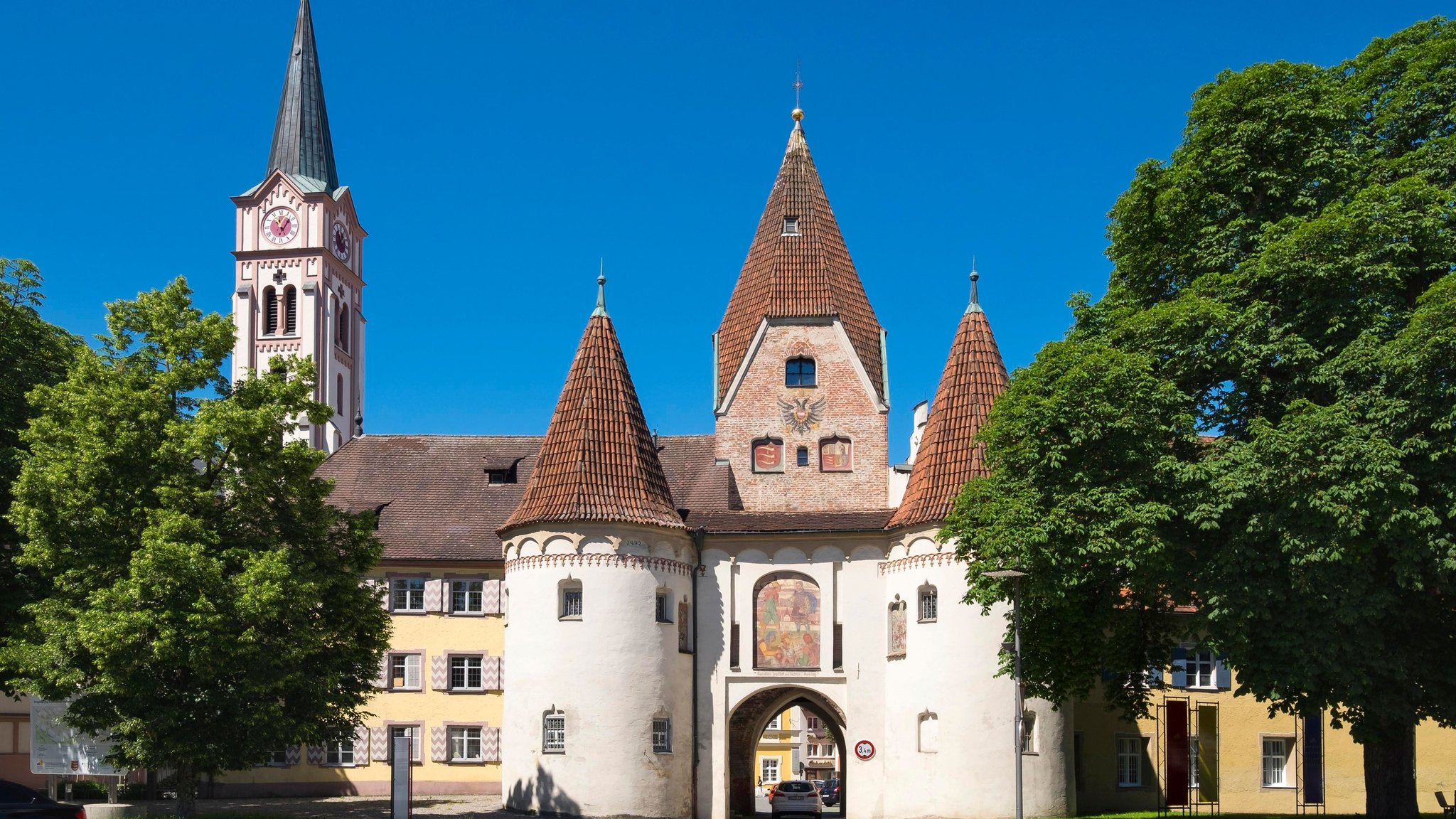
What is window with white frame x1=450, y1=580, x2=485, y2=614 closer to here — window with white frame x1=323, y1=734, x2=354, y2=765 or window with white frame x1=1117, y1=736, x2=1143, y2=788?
window with white frame x1=323, y1=734, x2=354, y2=765

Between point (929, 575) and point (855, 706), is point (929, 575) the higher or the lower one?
the higher one

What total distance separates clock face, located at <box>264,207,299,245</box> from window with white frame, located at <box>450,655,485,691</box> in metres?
48.3

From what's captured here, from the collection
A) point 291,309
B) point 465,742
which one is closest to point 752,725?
point 465,742

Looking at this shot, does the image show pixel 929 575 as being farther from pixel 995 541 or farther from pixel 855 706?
pixel 995 541

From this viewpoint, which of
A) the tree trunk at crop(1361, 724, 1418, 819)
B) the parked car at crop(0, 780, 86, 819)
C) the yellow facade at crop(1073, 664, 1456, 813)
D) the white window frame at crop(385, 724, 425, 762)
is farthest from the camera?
the white window frame at crop(385, 724, 425, 762)

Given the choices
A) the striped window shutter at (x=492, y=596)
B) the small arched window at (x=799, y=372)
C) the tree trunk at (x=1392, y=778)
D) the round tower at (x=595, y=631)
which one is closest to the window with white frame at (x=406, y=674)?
the striped window shutter at (x=492, y=596)

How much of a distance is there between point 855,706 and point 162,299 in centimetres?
2018

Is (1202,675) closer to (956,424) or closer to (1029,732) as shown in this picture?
(1029,732)

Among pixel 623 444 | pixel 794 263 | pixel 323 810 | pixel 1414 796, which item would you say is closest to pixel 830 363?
pixel 794 263

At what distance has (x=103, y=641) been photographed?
28.4 metres

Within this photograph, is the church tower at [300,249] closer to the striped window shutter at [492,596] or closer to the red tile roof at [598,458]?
the striped window shutter at [492,596]

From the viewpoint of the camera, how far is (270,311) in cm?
8794

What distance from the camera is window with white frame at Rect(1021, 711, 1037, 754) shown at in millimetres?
38406

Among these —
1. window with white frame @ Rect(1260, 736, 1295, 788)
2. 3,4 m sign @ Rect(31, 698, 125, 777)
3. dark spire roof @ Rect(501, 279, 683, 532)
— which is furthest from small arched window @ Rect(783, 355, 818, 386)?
3,4 m sign @ Rect(31, 698, 125, 777)
